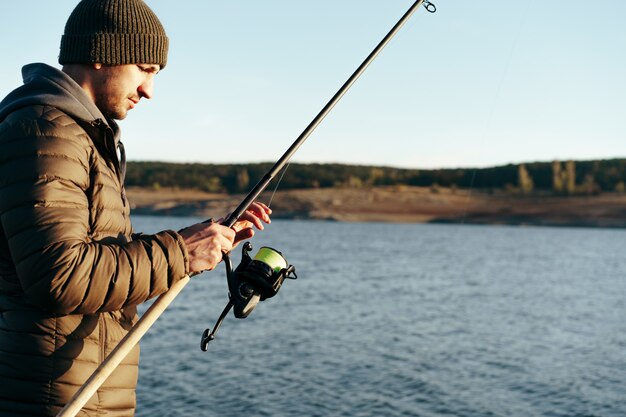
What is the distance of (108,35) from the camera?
200cm

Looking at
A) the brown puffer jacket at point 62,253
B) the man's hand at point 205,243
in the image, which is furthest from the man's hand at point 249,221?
the brown puffer jacket at point 62,253

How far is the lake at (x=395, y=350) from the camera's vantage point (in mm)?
10773

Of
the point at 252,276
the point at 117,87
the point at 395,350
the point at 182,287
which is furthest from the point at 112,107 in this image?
the point at 395,350

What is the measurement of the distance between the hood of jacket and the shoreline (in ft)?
197

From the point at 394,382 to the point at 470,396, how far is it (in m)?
1.26

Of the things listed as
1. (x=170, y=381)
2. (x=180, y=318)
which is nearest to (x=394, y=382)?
(x=170, y=381)

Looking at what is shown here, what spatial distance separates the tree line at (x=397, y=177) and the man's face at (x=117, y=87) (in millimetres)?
61445

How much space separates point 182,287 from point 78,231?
0.59 meters

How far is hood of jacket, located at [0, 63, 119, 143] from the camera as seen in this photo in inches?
70.2

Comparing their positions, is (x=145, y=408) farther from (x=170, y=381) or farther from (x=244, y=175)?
(x=244, y=175)

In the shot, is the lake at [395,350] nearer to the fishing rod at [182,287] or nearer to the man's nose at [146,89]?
the fishing rod at [182,287]

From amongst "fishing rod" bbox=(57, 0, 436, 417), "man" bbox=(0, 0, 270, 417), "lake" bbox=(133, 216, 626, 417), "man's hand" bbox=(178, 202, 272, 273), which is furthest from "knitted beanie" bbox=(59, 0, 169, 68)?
"lake" bbox=(133, 216, 626, 417)

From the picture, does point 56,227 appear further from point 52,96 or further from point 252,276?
point 252,276

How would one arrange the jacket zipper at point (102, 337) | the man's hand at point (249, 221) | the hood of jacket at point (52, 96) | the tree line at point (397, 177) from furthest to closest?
the tree line at point (397, 177)
the man's hand at point (249, 221)
the jacket zipper at point (102, 337)
the hood of jacket at point (52, 96)
